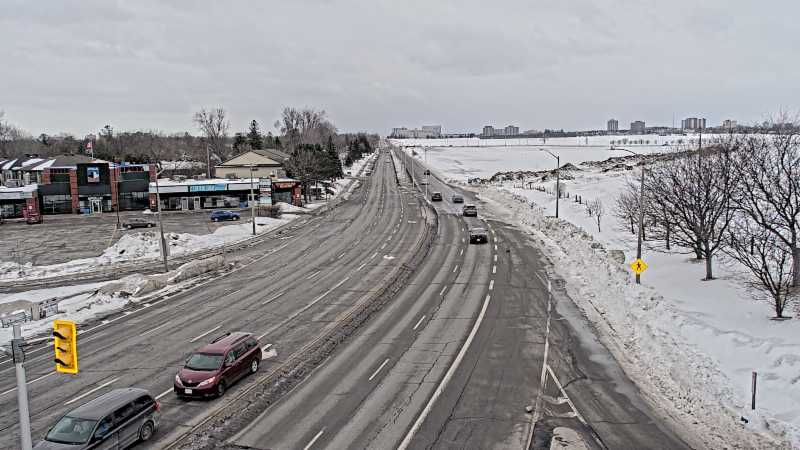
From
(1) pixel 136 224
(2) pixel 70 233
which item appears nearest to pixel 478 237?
(1) pixel 136 224

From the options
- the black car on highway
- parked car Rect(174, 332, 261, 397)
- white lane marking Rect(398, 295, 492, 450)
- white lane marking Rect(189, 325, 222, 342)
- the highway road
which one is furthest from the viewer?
the black car on highway

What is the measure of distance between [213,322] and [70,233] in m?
41.0

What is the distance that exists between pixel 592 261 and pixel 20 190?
2722 inches

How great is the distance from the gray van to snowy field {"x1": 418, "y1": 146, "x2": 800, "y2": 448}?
15342 mm

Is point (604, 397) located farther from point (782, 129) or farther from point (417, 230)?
point (417, 230)

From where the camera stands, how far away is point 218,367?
62.3ft

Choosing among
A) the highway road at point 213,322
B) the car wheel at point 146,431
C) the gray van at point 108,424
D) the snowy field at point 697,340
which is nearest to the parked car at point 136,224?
the highway road at point 213,322

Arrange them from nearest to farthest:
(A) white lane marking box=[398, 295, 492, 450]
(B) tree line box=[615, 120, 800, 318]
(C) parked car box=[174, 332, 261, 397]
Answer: (A) white lane marking box=[398, 295, 492, 450] → (C) parked car box=[174, 332, 261, 397] → (B) tree line box=[615, 120, 800, 318]

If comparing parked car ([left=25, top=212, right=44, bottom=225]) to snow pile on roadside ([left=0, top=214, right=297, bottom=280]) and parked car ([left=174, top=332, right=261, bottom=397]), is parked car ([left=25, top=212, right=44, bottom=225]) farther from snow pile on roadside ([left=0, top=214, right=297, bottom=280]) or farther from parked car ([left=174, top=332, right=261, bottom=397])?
parked car ([left=174, top=332, right=261, bottom=397])

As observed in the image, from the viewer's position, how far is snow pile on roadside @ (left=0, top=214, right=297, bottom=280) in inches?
1686

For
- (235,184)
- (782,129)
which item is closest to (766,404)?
(782,129)

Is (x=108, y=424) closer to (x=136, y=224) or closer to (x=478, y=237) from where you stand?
(x=478, y=237)

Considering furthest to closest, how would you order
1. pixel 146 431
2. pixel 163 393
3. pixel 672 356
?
pixel 672 356 → pixel 163 393 → pixel 146 431

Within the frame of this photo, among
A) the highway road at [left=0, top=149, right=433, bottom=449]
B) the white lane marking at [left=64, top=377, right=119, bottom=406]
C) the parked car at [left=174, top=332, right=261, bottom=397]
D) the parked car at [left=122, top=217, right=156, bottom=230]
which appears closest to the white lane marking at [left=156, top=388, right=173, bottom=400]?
the highway road at [left=0, top=149, right=433, bottom=449]
